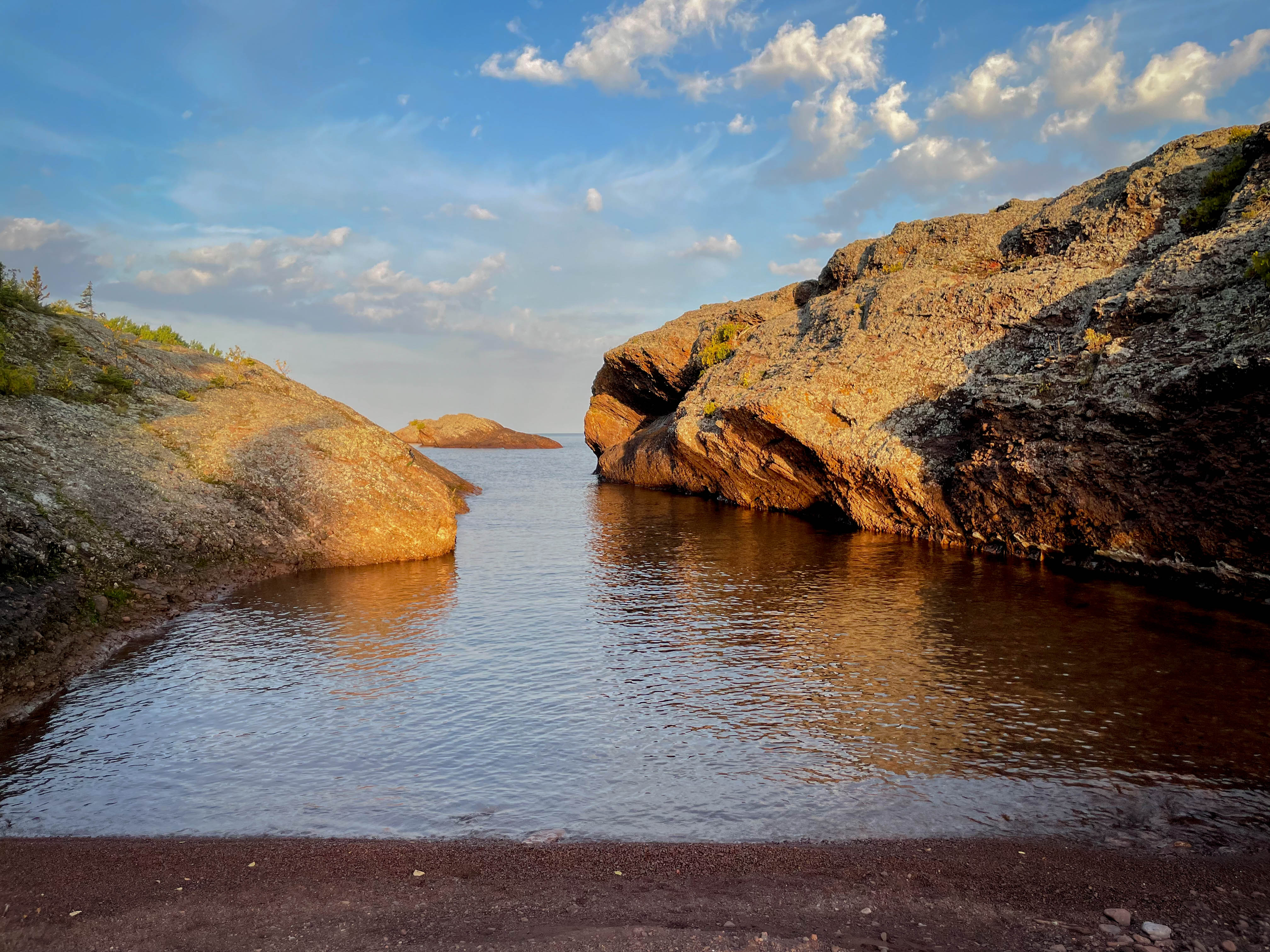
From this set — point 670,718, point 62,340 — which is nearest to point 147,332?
point 62,340

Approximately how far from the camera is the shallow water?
8617 mm

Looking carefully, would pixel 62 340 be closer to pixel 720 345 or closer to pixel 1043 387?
pixel 1043 387

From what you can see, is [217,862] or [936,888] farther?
[217,862]

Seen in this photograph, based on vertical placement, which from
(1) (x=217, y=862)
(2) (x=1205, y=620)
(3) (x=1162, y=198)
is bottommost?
(1) (x=217, y=862)

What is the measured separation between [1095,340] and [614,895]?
71.1ft

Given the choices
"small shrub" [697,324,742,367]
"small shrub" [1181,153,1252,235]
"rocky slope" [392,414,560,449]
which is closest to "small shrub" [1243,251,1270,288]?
"small shrub" [1181,153,1252,235]

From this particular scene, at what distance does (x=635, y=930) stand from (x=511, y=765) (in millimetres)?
3868

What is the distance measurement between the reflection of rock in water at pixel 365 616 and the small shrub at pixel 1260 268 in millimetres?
20556

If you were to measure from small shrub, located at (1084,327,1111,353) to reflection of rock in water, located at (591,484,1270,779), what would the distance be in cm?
653

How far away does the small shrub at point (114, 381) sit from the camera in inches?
836

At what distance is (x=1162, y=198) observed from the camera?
2631cm

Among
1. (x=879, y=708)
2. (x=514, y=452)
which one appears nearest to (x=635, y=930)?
(x=879, y=708)

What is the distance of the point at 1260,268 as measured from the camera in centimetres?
1839

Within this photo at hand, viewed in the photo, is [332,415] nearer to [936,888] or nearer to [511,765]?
[511,765]
